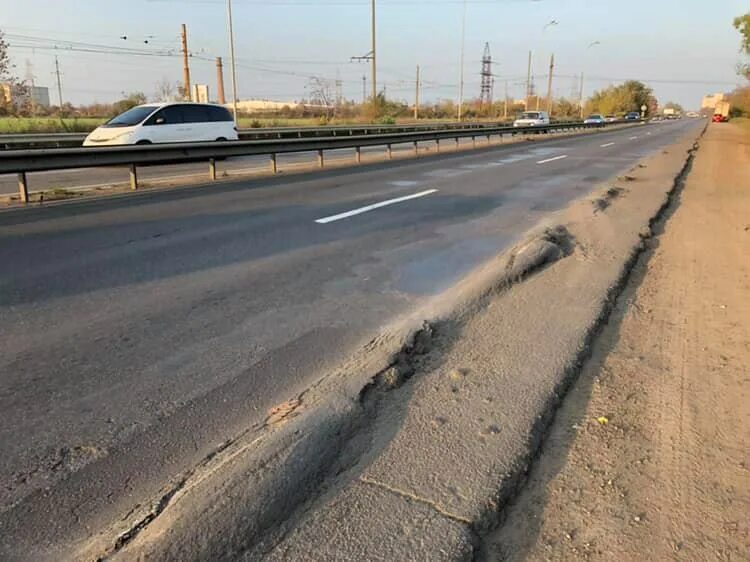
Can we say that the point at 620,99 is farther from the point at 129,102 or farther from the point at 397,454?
the point at 397,454

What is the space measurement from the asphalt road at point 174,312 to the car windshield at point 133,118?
306 inches

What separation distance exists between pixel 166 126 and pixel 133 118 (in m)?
0.95

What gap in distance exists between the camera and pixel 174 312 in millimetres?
5180

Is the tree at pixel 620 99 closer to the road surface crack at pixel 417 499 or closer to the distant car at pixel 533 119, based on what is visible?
the distant car at pixel 533 119

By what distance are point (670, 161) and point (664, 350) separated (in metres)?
20.8

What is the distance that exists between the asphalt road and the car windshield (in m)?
7.77

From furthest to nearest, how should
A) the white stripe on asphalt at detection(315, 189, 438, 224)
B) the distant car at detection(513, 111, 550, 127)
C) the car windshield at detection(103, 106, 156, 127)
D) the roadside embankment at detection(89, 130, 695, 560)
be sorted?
the distant car at detection(513, 111, 550, 127) < the car windshield at detection(103, 106, 156, 127) < the white stripe on asphalt at detection(315, 189, 438, 224) < the roadside embankment at detection(89, 130, 695, 560)

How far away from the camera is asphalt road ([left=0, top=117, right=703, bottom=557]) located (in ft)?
10.1

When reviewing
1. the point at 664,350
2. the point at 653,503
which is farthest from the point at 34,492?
the point at 664,350

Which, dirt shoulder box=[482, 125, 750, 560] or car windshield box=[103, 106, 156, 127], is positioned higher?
car windshield box=[103, 106, 156, 127]

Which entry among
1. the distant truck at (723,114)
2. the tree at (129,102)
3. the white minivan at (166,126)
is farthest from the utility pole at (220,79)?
the distant truck at (723,114)

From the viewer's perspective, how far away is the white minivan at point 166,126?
1766 cm

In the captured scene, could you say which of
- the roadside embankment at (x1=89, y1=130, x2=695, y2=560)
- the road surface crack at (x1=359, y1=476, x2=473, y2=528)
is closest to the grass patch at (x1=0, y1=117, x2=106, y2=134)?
the roadside embankment at (x1=89, y1=130, x2=695, y2=560)

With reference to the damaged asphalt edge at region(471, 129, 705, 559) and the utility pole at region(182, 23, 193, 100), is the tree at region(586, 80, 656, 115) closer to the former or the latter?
the utility pole at region(182, 23, 193, 100)
